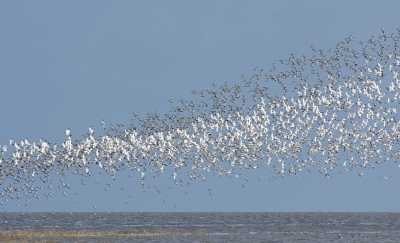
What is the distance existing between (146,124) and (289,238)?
20.0 m

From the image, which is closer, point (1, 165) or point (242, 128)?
point (242, 128)

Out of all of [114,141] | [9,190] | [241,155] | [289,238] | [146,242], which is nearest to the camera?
[146,242]

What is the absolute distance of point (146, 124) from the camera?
6550 centimetres

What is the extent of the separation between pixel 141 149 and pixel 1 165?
17.1 meters

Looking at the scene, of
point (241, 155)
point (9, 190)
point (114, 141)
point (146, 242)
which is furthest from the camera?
point (9, 190)

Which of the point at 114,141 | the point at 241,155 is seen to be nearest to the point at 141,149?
the point at 114,141

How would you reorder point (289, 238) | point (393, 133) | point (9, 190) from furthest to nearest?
1. point (9, 190)
2. point (393, 133)
3. point (289, 238)

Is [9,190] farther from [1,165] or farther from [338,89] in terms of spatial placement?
[338,89]

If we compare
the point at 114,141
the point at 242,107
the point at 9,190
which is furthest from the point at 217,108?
the point at 9,190

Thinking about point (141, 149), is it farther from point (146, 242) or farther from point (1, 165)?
point (146, 242)

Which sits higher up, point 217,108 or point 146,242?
point 217,108

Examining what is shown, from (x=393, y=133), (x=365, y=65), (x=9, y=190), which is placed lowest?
(x=9, y=190)

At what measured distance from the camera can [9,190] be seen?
73.9m

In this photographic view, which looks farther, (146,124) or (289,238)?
(146,124)
